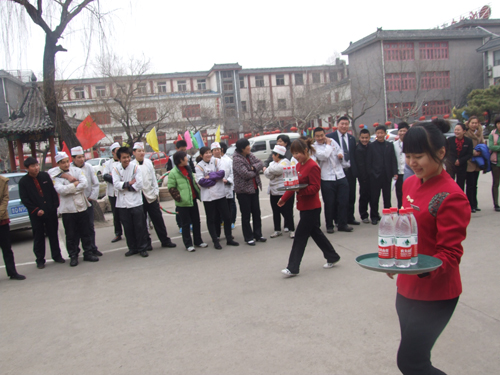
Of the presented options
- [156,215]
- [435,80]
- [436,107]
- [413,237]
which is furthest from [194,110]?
[413,237]

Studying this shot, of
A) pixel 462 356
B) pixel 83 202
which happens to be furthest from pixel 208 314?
pixel 83 202

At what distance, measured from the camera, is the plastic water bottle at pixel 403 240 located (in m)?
1.86

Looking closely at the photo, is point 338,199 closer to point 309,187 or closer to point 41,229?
point 309,187

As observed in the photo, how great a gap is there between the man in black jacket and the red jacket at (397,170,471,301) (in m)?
6.03

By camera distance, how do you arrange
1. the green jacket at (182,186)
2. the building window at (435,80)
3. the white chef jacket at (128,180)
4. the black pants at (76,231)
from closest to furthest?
the black pants at (76,231)
the white chef jacket at (128,180)
the green jacket at (182,186)
the building window at (435,80)

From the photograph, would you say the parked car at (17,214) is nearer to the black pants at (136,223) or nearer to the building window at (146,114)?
the black pants at (136,223)

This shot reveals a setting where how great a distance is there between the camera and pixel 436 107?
119ft

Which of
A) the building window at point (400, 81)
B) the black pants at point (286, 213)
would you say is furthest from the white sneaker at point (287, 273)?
the building window at point (400, 81)

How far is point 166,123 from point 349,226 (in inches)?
1195

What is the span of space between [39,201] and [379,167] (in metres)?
6.12

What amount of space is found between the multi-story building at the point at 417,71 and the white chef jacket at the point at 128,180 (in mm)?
30534

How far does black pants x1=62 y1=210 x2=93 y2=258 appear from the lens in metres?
6.59

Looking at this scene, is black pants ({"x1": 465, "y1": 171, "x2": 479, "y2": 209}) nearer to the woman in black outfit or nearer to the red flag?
the woman in black outfit

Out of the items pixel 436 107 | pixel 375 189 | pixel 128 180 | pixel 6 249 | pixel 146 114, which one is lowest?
pixel 6 249
